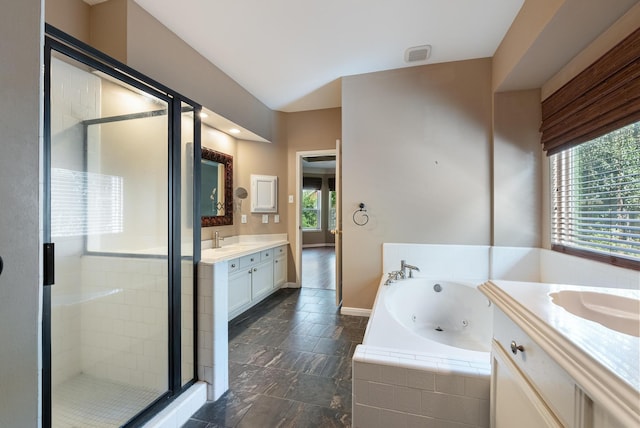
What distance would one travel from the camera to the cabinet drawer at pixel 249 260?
3.11 metres

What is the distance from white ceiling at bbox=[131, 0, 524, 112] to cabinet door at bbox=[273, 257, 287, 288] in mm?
2448

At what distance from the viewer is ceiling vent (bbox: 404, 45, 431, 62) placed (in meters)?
2.53

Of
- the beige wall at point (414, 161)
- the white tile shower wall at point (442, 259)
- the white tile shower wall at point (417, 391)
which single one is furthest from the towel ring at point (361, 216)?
the white tile shower wall at point (417, 391)

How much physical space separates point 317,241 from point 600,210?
8.03 metres

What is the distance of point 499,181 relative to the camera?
2.65 m

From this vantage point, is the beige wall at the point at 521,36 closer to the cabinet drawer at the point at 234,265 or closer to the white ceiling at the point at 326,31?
the white ceiling at the point at 326,31

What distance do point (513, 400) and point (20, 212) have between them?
1.64m

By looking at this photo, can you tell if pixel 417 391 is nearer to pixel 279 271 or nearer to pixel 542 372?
pixel 542 372

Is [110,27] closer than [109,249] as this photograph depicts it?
No

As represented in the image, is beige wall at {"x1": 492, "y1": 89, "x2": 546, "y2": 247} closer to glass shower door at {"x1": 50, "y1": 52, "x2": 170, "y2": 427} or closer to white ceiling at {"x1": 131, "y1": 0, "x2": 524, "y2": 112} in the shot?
white ceiling at {"x1": 131, "y1": 0, "x2": 524, "y2": 112}

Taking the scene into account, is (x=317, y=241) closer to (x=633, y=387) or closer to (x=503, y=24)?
(x=503, y=24)

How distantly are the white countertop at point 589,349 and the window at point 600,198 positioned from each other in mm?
1075

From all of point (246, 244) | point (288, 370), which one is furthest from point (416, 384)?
point (246, 244)

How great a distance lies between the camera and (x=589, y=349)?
1.78 feet
